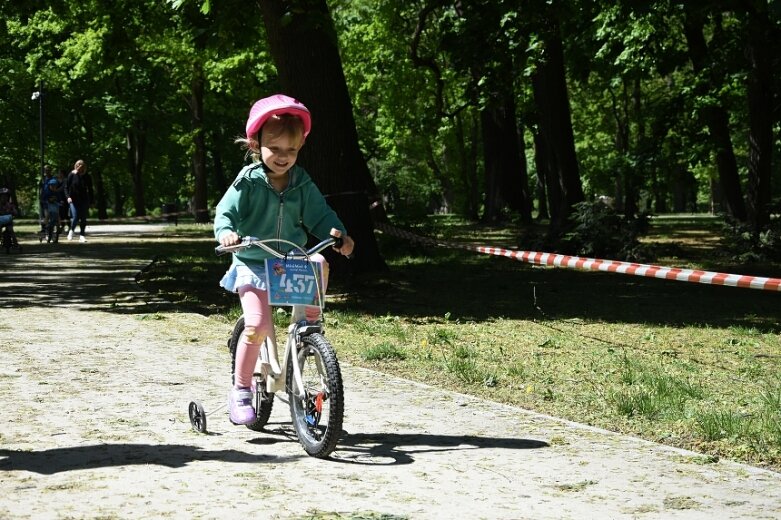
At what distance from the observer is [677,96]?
88.4 feet

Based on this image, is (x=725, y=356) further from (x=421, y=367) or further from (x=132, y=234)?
(x=132, y=234)

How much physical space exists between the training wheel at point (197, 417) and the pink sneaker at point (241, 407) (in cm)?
16

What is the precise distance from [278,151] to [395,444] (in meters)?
1.68

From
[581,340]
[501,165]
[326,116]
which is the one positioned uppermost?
[326,116]

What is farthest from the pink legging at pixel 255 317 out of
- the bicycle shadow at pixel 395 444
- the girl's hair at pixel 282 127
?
the girl's hair at pixel 282 127

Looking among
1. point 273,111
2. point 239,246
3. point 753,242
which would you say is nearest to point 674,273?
point 273,111

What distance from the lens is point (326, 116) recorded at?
15.7 metres

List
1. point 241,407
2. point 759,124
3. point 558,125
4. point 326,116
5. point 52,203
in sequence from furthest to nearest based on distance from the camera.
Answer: point 52,203 < point 759,124 < point 558,125 < point 326,116 < point 241,407

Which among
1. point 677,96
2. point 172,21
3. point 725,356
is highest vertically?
Result: point 172,21

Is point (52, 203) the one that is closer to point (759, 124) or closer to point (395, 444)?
point (759, 124)

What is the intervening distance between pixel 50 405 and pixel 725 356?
18.7 feet

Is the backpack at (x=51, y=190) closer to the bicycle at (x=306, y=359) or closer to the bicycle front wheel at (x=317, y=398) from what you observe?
the bicycle at (x=306, y=359)

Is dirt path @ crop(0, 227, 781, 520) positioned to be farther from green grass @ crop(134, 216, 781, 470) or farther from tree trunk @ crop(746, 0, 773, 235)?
tree trunk @ crop(746, 0, 773, 235)

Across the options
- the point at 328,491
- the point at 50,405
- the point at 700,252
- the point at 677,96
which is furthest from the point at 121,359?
the point at 677,96
